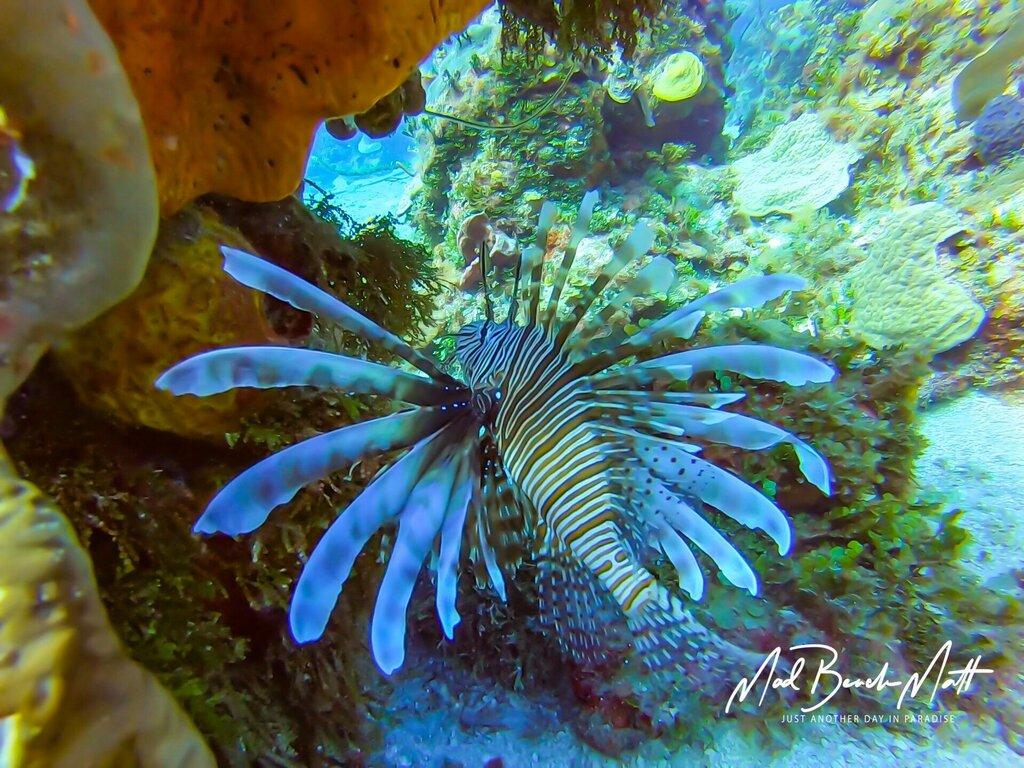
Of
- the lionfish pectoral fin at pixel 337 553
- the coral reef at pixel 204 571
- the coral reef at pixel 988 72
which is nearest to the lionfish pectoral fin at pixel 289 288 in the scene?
the lionfish pectoral fin at pixel 337 553

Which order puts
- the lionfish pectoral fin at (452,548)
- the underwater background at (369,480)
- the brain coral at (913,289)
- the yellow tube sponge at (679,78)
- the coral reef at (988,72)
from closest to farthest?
the underwater background at (369,480), the lionfish pectoral fin at (452,548), the coral reef at (988,72), the brain coral at (913,289), the yellow tube sponge at (679,78)

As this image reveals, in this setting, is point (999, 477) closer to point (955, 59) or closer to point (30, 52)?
point (30, 52)

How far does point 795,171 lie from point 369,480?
7371 millimetres

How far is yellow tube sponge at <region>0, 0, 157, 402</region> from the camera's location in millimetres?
854

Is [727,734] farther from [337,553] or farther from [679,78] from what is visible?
[679,78]

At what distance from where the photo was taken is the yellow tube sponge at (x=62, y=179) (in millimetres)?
854

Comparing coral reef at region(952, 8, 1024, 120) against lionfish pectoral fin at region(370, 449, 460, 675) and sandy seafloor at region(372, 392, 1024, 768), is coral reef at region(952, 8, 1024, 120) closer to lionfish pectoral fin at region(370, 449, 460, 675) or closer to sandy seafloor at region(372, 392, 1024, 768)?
sandy seafloor at region(372, 392, 1024, 768)

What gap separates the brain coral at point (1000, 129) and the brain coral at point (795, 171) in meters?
1.67

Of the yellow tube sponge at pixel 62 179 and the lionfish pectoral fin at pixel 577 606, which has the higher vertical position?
the yellow tube sponge at pixel 62 179

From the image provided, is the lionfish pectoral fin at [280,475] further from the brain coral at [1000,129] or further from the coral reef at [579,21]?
the brain coral at [1000,129]

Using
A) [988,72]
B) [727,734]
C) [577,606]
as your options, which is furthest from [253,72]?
[988,72]

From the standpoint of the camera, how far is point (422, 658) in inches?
101

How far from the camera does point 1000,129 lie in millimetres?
4672

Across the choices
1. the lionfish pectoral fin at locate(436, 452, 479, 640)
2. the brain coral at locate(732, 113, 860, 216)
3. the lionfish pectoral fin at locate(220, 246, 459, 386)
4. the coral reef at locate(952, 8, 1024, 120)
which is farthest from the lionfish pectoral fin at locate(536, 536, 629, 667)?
the brain coral at locate(732, 113, 860, 216)
